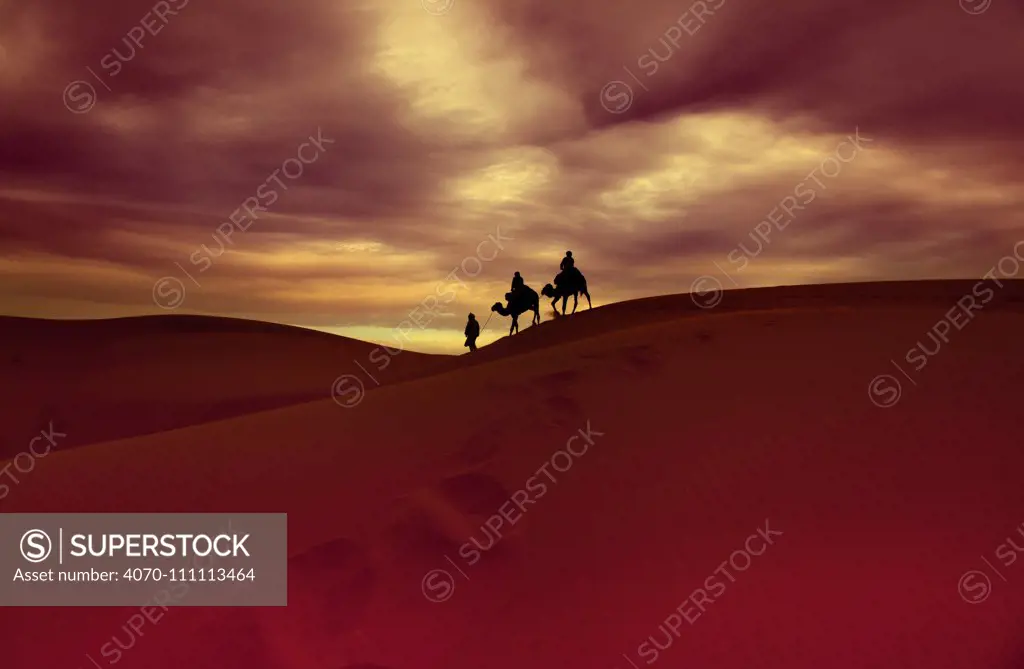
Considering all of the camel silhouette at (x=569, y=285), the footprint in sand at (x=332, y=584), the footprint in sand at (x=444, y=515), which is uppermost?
the camel silhouette at (x=569, y=285)

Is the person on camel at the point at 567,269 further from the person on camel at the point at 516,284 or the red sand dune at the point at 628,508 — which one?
the red sand dune at the point at 628,508

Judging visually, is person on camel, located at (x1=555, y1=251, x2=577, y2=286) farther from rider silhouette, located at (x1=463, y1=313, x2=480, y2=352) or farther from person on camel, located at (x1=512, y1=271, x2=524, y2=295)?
rider silhouette, located at (x1=463, y1=313, x2=480, y2=352)

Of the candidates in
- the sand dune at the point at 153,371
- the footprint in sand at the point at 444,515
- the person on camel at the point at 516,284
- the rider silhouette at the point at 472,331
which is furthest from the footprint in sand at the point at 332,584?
the rider silhouette at the point at 472,331

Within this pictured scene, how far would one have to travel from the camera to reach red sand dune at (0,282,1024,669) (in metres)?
4.05

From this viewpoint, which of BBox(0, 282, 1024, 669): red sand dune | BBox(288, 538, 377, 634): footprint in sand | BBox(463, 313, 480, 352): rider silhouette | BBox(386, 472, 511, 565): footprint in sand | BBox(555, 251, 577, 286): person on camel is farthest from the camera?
BBox(463, 313, 480, 352): rider silhouette

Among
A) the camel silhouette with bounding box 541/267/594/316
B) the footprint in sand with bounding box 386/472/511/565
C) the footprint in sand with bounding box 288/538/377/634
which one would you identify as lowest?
the footprint in sand with bounding box 288/538/377/634

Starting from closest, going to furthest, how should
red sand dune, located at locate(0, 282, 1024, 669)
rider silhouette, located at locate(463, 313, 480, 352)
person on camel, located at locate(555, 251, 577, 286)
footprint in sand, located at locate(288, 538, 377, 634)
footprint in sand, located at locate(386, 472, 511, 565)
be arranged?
red sand dune, located at locate(0, 282, 1024, 669), footprint in sand, located at locate(288, 538, 377, 634), footprint in sand, located at locate(386, 472, 511, 565), person on camel, located at locate(555, 251, 577, 286), rider silhouette, located at locate(463, 313, 480, 352)

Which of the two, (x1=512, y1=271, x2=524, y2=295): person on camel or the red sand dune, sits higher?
(x1=512, y1=271, x2=524, y2=295): person on camel

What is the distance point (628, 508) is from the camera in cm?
533

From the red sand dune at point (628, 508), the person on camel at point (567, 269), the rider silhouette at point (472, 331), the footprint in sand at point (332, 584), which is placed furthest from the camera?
the rider silhouette at point (472, 331)

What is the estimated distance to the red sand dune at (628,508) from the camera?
160 inches

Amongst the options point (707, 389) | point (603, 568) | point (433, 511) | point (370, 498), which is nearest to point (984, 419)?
point (707, 389)

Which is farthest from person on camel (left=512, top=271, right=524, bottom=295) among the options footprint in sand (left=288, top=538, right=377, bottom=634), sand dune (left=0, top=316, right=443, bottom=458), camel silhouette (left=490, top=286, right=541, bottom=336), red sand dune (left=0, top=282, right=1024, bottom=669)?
footprint in sand (left=288, top=538, right=377, bottom=634)

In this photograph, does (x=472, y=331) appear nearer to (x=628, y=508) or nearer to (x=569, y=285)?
(x=569, y=285)
